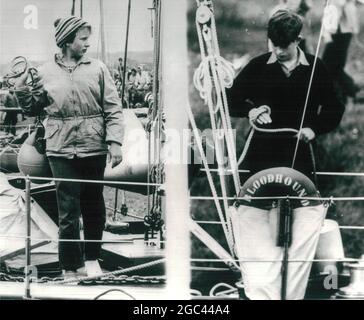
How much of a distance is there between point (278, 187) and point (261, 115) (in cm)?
40

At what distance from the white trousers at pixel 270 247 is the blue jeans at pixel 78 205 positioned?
0.73 meters

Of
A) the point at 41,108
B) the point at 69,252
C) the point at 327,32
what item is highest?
the point at 327,32

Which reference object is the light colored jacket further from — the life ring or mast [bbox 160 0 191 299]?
the life ring

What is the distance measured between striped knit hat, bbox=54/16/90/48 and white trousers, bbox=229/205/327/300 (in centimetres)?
128

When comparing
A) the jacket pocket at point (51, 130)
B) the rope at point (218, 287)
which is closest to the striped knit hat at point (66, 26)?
the jacket pocket at point (51, 130)

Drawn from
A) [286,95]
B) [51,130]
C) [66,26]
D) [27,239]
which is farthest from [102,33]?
[27,239]

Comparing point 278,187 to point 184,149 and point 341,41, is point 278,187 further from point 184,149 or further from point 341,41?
point 341,41

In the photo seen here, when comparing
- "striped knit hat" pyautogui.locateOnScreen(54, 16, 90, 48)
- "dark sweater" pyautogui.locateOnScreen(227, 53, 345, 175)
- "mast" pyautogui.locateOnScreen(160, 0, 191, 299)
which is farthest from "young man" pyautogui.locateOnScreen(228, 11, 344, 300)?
"striped knit hat" pyautogui.locateOnScreen(54, 16, 90, 48)

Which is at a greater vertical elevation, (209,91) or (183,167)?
(209,91)

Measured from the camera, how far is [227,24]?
4160mm

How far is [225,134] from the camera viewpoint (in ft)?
13.8
